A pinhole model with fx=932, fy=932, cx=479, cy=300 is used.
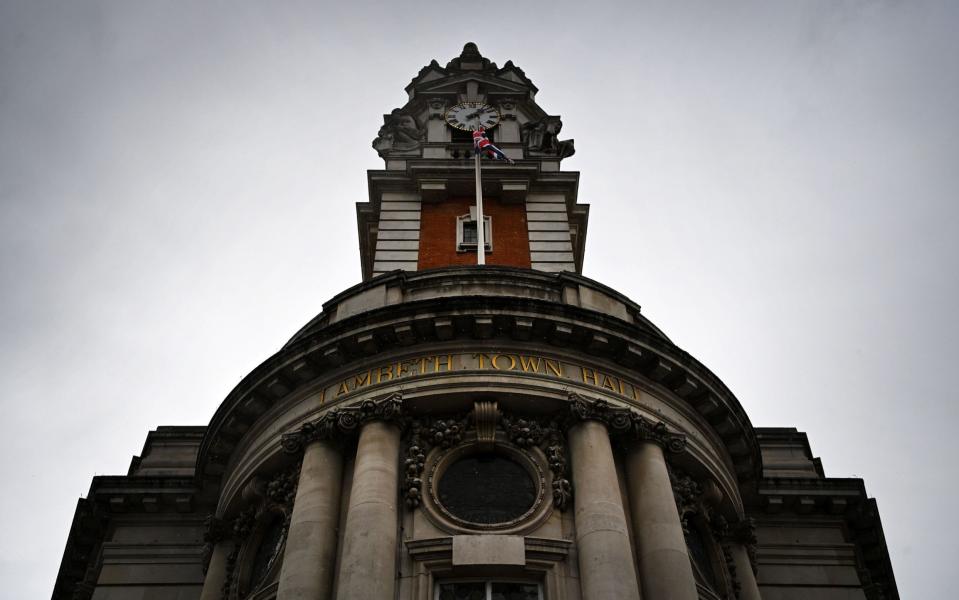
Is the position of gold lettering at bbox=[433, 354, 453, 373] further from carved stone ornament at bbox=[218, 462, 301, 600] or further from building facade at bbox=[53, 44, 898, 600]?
carved stone ornament at bbox=[218, 462, 301, 600]

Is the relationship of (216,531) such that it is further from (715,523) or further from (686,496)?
(715,523)

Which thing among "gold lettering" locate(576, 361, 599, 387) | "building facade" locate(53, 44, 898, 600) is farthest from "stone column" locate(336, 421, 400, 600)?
"gold lettering" locate(576, 361, 599, 387)

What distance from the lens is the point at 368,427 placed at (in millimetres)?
19281

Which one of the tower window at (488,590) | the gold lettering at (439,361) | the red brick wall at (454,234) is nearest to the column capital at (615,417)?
the gold lettering at (439,361)

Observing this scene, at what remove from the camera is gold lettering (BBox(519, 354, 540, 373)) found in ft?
66.9

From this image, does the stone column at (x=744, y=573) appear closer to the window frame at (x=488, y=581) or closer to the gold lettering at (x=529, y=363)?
the window frame at (x=488, y=581)

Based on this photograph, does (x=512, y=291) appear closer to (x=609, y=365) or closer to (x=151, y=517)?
(x=609, y=365)

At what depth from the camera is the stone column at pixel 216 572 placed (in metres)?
20.6

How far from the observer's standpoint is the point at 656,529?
18.2 metres

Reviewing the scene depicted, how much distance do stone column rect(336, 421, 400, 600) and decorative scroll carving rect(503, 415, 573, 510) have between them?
8.04ft

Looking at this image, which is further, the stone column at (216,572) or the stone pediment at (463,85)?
the stone pediment at (463,85)

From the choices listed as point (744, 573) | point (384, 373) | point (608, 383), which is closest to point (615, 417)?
Answer: point (608, 383)

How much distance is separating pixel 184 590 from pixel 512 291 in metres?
11.3

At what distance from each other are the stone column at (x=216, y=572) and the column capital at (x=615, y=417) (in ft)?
28.4
